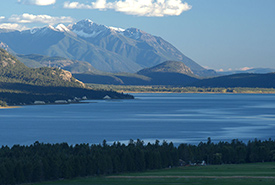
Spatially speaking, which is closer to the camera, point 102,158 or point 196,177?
point 196,177

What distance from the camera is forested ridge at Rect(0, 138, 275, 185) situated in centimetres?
8669

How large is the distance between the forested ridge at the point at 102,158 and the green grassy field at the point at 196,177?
3.16 meters

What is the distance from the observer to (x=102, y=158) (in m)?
92.8

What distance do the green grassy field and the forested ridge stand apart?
316cm

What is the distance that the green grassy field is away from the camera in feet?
263

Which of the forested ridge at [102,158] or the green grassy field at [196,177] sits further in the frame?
the forested ridge at [102,158]

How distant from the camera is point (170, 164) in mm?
100688

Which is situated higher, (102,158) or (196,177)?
(102,158)

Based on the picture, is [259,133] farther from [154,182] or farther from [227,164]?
[154,182]

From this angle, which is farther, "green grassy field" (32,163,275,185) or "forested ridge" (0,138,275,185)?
"forested ridge" (0,138,275,185)

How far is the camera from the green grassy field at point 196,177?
263ft

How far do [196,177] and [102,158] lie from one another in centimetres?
1721

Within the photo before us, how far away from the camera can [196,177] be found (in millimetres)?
84438

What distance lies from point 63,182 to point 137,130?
91113mm
